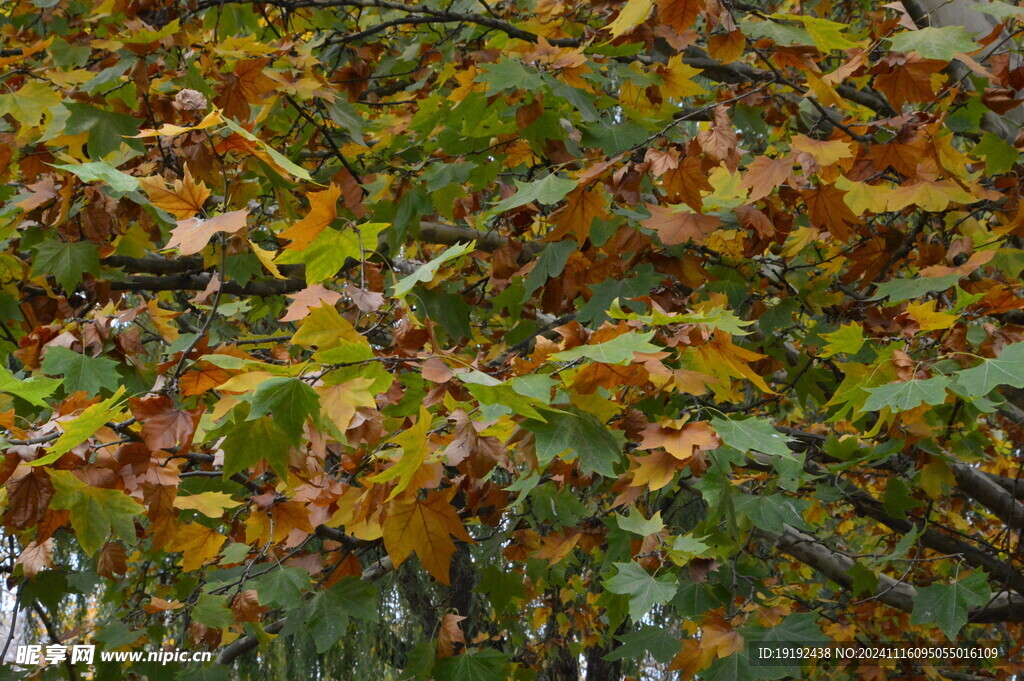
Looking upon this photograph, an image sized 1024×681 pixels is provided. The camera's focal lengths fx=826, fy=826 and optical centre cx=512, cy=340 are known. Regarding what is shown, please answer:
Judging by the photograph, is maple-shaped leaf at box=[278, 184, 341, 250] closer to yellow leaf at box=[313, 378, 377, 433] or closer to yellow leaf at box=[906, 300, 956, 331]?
yellow leaf at box=[313, 378, 377, 433]

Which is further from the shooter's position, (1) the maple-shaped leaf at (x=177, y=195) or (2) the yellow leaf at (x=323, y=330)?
(1) the maple-shaped leaf at (x=177, y=195)

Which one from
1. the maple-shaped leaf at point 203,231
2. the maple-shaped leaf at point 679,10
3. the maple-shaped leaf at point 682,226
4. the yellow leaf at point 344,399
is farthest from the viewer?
the maple-shaped leaf at point 682,226

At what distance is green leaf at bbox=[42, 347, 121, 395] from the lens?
85.4 inches

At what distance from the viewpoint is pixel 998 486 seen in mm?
3189

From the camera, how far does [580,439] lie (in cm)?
147

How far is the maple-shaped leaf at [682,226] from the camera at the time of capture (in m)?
2.29

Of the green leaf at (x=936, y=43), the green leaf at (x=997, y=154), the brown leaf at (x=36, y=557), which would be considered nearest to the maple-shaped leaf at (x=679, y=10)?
the green leaf at (x=936, y=43)

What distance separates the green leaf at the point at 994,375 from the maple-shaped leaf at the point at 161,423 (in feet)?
5.04

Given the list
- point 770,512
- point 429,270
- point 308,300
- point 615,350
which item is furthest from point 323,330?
point 770,512

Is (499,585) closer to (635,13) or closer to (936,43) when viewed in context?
(635,13)

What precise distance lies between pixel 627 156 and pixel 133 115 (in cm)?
157

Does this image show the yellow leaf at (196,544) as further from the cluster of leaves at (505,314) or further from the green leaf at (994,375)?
the green leaf at (994,375)

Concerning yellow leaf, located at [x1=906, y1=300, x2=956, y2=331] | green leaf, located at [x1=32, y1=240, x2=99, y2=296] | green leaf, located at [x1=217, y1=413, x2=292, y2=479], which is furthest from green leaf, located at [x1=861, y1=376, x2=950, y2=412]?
green leaf, located at [x1=32, y1=240, x2=99, y2=296]

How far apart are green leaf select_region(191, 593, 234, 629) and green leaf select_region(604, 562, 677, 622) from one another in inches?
48.8
